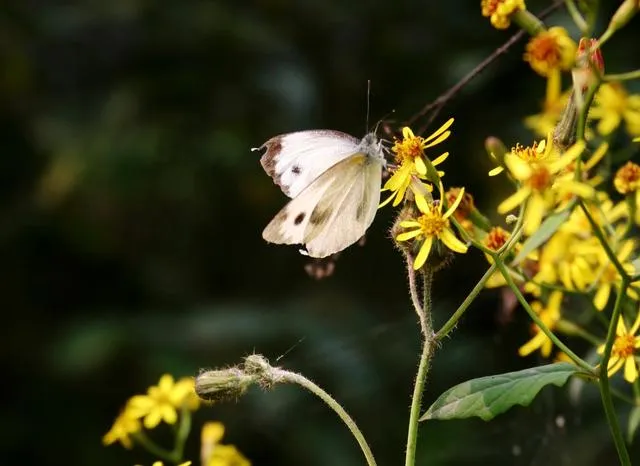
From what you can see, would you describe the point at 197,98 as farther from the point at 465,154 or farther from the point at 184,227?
the point at 465,154

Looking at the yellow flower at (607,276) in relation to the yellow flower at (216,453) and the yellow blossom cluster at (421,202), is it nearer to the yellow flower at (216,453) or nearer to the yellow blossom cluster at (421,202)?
the yellow blossom cluster at (421,202)

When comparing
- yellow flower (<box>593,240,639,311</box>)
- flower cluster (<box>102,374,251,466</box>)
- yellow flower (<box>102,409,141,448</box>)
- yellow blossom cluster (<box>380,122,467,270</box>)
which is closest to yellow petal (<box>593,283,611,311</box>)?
yellow flower (<box>593,240,639,311</box>)

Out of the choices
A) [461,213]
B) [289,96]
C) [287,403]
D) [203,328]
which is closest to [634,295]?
[461,213]

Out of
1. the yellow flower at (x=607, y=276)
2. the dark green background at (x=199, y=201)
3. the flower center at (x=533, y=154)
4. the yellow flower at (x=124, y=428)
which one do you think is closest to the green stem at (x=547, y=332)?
the flower center at (x=533, y=154)

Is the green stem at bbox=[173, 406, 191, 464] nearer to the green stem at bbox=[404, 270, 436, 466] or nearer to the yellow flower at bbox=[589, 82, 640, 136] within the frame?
the green stem at bbox=[404, 270, 436, 466]

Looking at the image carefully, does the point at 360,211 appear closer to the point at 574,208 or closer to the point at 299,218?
the point at 299,218

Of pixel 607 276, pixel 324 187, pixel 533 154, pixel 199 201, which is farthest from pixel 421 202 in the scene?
pixel 199 201
